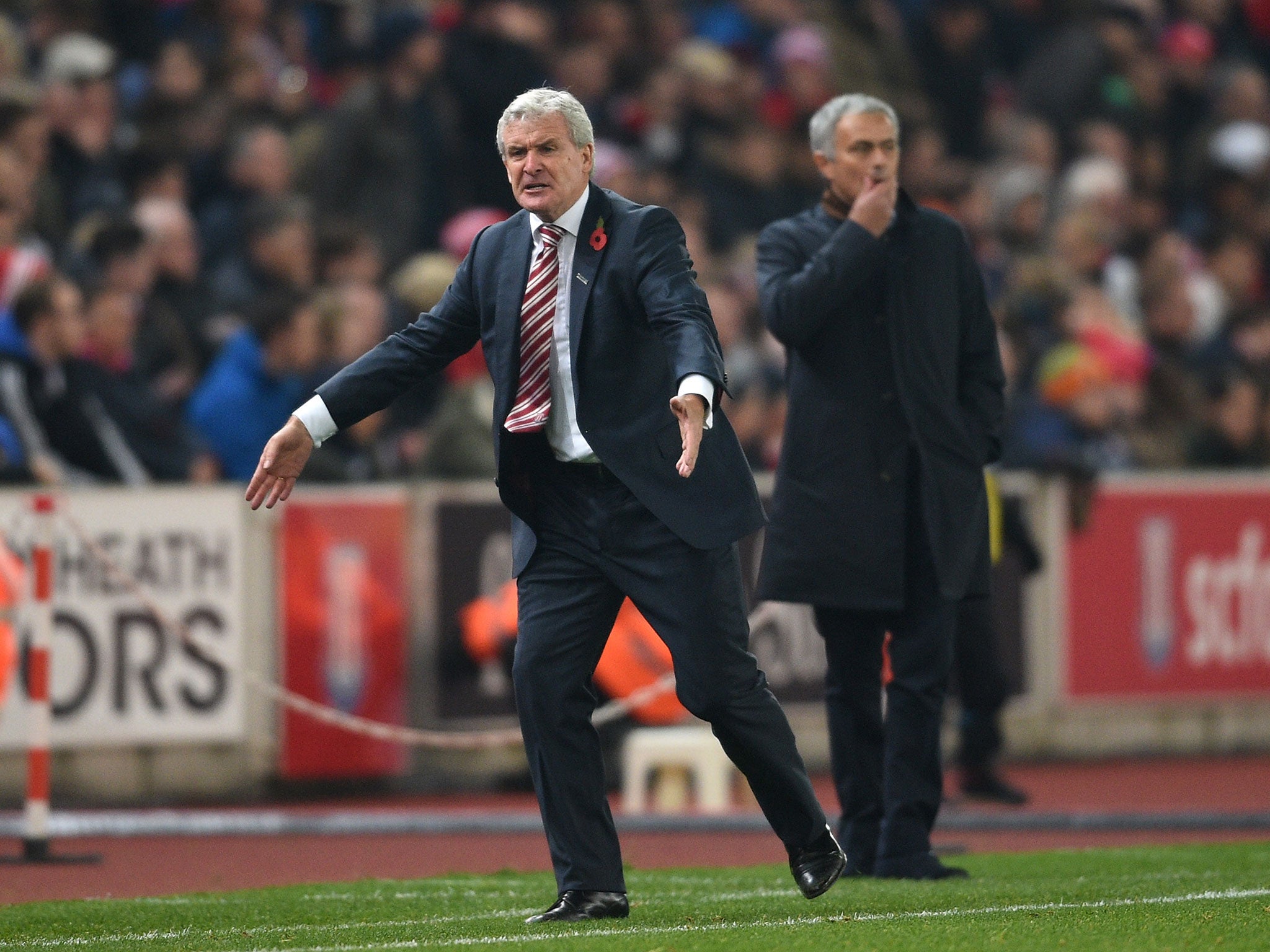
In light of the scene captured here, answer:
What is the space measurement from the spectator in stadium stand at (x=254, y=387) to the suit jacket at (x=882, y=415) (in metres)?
4.40

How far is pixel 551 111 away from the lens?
20.0 ft

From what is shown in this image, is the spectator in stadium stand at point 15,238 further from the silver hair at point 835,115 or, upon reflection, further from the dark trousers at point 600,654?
the dark trousers at point 600,654

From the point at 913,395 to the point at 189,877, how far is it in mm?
3175

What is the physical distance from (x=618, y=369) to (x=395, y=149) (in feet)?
25.6

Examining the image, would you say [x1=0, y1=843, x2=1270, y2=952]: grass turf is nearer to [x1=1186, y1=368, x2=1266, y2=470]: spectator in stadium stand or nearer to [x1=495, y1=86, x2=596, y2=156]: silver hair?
[x1=495, y1=86, x2=596, y2=156]: silver hair

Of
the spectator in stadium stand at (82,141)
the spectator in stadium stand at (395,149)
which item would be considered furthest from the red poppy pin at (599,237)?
the spectator in stadium stand at (395,149)

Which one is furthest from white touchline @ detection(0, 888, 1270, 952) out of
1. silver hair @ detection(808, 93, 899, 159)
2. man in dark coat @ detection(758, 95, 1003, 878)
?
silver hair @ detection(808, 93, 899, 159)

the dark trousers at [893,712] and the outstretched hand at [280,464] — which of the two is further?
the dark trousers at [893,712]

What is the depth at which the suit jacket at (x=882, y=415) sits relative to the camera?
24.2 ft

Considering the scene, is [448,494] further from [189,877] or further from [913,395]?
[913,395]

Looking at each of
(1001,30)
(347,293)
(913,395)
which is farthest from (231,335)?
(1001,30)

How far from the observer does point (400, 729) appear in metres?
11.4

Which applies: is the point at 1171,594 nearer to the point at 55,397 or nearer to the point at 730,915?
the point at 55,397

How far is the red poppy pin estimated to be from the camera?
247 inches
